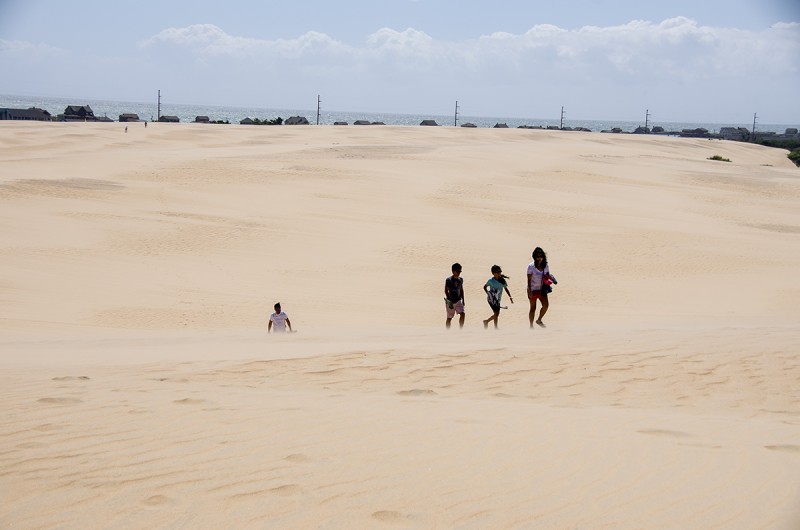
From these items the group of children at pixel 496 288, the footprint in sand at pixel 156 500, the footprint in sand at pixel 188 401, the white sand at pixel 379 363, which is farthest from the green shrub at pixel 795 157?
the footprint in sand at pixel 156 500

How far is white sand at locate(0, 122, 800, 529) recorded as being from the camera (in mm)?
4688

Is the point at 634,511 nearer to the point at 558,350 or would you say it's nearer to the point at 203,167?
the point at 558,350

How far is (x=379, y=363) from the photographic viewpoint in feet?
27.7

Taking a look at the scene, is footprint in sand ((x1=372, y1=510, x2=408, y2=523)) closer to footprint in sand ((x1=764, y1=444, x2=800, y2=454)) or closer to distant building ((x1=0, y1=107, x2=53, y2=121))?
footprint in sand ((x1=764, y1=444, x2=800, y2=454))

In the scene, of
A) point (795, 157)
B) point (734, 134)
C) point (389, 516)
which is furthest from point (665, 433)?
point (734, 134)

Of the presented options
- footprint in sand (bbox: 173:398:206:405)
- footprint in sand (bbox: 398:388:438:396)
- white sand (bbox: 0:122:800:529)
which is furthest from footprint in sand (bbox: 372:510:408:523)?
footprint in sand (bbox: 398:388:438:396)

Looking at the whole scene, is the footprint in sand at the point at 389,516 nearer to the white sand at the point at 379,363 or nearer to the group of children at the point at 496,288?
the white sand at the point at 379,363

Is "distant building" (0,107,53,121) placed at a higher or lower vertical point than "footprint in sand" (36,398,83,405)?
higher

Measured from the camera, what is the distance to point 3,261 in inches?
696

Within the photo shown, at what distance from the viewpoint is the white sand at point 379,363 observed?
469cm

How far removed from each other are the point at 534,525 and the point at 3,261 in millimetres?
16351

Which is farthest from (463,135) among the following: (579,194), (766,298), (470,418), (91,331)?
(470,418)

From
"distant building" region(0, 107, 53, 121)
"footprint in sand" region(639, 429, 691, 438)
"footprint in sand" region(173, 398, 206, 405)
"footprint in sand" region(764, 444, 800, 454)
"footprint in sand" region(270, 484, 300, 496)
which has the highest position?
"distant building" region(0, 107, 53, 121)

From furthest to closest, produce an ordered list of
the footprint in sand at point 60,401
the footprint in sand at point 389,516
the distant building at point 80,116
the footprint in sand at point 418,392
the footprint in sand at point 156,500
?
the distant building at point 80,116 → the footprint in sand at point 418,392 → the footprint in sand at point 60,401 → the footprint in sand at point 156,500 → the footprint in sand at point 389,516
